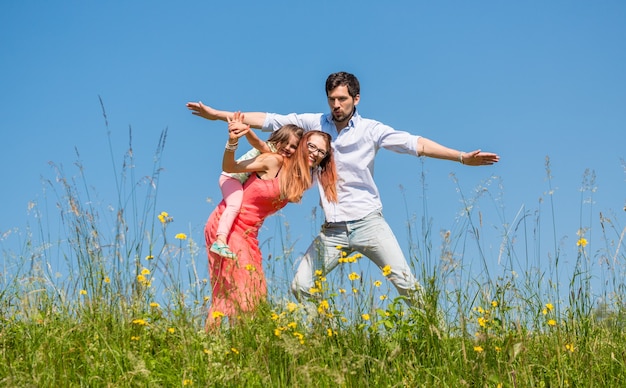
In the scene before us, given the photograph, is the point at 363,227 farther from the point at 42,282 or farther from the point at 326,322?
the point at 42,282

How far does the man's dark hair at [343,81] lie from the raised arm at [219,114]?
0.66 meters

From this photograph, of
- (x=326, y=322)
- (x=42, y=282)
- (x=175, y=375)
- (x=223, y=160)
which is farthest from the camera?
(x=223, y=160)

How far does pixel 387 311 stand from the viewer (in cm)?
439

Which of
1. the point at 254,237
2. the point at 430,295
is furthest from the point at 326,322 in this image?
the point at 254,237

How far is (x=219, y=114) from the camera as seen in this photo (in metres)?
6.23

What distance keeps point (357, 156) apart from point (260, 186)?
2.84 feet

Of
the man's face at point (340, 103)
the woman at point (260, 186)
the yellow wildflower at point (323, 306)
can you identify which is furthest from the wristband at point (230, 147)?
the yellow wildflower at point (323, 306)

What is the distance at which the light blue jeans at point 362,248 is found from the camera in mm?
5402

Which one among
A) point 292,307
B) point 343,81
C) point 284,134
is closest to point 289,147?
point 284,134

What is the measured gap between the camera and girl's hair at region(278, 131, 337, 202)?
5.62 meters

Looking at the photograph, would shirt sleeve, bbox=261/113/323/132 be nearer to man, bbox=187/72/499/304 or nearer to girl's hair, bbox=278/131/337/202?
man, bbox=187/72/499/304

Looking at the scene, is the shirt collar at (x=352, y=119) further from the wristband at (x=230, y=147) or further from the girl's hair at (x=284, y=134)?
the wristband at (x=230, y=147)

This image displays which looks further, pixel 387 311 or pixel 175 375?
pixel 387 311

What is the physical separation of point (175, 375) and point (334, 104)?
282 cm
